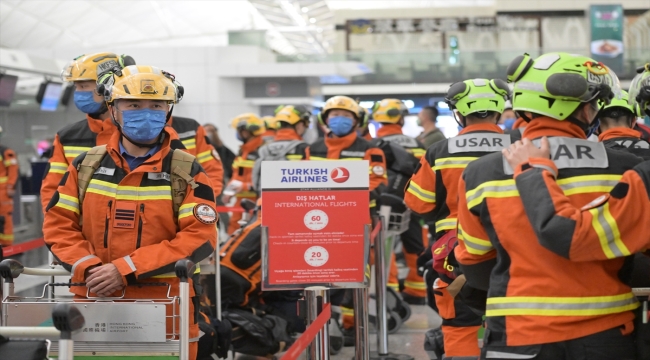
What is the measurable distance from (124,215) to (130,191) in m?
0.11

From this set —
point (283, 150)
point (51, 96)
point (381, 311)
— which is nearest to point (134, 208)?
point (381, 311)

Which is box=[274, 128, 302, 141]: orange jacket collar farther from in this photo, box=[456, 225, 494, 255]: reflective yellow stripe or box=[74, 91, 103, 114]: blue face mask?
box=[456, 225, 494, 255]: reflective yellow stripe

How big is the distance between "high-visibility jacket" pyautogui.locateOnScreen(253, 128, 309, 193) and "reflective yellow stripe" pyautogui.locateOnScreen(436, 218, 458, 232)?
325cm

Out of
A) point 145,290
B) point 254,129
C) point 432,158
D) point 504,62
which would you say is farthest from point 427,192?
point 504,62

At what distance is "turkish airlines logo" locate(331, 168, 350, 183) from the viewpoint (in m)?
5.18

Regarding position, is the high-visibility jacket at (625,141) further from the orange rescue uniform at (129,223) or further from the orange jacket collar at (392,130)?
the orange jacket collar at (392,130)

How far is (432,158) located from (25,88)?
34.2ft

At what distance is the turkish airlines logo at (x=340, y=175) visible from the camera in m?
5.18

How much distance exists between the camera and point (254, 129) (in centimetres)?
1267

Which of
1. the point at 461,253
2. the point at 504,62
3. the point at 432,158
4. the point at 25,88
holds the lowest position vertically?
the point at 461,253

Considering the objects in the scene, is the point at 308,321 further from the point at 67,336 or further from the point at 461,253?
the point at 67,336

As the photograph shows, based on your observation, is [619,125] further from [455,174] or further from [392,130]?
[392,130]

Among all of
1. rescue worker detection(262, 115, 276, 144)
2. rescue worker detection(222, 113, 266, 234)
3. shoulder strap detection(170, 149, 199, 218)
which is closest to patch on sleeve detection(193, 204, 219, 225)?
shoulder strap detection(170, 149, 199, 218)

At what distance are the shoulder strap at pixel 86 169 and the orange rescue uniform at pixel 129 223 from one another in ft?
0.07
